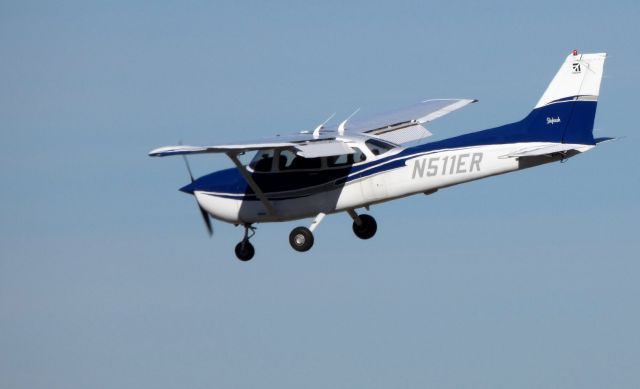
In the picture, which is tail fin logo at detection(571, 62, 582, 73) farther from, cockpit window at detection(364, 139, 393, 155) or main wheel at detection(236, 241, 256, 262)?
main wheel at detection(236, 241, 256, 262)

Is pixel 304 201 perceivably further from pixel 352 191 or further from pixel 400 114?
pixel 400 114

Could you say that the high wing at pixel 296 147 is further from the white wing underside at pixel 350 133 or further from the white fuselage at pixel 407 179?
the white fuselage at pixel 407 179

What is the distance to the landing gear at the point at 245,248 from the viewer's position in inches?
1772

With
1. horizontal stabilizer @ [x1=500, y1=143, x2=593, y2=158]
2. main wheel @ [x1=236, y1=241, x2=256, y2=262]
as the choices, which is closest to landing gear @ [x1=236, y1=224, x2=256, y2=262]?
main wheel @ [x1=236, y1=241, x2=256, y2=262]

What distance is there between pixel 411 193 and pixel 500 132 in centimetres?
213

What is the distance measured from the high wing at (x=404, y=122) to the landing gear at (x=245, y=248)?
A: 3.04 metres

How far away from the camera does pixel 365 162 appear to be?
4341 cm

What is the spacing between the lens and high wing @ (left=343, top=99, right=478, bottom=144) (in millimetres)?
46531

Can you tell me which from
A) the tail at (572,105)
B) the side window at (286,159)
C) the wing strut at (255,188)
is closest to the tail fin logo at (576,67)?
the tail at (572,105)

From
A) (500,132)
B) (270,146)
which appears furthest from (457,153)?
(270,146)

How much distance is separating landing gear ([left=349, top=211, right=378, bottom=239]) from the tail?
4.41 m

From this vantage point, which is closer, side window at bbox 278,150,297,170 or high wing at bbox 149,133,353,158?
high wing at bbox 149,133,353,158

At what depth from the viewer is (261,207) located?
145 ft

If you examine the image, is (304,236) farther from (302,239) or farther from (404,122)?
(404,122)
